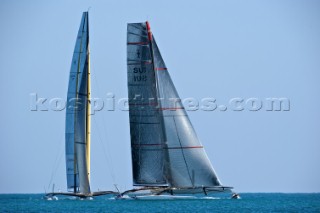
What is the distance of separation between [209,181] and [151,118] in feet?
20.0

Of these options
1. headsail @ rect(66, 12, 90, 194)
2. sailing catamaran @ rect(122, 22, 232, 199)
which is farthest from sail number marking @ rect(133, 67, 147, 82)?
headsail @ rect(66, 12, 90, 194)

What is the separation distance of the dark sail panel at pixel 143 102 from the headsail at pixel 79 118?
541 centimetres

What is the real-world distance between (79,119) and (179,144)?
8861mm

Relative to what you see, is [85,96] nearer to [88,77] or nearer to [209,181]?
[88,77]

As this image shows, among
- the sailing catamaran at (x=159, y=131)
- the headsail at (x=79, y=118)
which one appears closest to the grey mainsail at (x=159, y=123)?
the sailing catamaran at (x=159, y=131)

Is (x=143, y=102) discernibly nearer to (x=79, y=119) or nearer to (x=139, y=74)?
(x=139, y=74)

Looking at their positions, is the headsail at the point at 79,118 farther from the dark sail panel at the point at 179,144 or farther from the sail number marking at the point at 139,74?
the dark sail panel at the point at 179,144

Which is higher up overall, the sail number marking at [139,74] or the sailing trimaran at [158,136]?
the sail number marking at [139,74]

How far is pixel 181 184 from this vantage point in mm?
59719

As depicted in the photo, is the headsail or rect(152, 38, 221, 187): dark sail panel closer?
rect(152, 38, 221, 187): dark sail panel

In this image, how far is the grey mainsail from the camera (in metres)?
59.6

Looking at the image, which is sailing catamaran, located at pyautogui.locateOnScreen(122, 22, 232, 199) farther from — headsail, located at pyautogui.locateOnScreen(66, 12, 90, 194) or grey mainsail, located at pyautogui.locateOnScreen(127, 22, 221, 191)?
headsail, located at pyautogui.locateOnScreen(66, 12, 90, 194)

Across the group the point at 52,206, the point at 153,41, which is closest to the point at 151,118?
the point at 153,41

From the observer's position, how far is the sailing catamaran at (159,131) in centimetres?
5953
